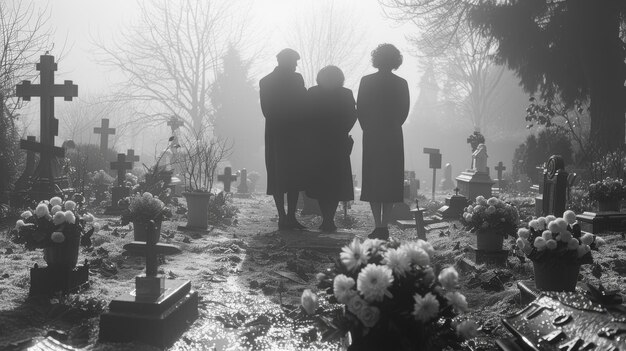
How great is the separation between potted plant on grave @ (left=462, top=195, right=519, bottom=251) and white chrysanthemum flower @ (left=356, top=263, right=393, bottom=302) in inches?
148

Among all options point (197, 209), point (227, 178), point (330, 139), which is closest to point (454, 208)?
point (330, 139)

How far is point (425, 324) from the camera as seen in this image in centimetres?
271

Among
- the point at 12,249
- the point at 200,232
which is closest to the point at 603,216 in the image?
the point at 200,232

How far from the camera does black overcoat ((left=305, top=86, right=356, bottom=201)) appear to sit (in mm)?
8125

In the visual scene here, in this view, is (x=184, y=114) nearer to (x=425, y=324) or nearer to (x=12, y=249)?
(x=12, y=249)

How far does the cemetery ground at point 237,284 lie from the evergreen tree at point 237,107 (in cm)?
3127

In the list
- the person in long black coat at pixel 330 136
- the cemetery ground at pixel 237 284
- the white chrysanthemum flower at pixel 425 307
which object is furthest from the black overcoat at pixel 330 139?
the white chrysanthemum flower at pixel 425 307

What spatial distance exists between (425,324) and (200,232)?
6.22 m

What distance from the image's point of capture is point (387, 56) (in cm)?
751

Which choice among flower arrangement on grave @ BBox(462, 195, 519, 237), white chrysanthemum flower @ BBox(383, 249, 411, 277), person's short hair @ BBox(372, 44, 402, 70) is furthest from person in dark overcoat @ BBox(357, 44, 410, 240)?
white chrysanthemum flower @ BBox(383, 249, 411, 277)

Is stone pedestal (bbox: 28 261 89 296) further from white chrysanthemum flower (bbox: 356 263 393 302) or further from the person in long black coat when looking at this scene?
the person in long black coat

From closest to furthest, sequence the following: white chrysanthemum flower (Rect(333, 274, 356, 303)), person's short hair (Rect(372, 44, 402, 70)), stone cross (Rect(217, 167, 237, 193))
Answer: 1. white chrysanthemum flower (Rect(333, 274, 356, 303))
2. person's short hair (Rect(372, 44, 402, 70))
3. stone cross (Rect(217, 167, 237, 193))

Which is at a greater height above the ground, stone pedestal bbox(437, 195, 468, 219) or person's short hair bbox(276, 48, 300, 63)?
person's short hair bbox(276, 48, 300, 63)

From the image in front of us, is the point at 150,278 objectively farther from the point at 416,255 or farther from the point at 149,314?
the point at 416,255
